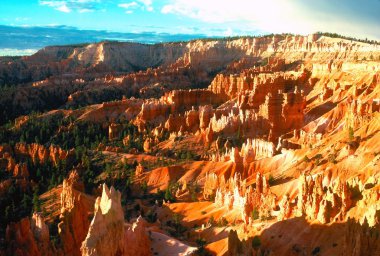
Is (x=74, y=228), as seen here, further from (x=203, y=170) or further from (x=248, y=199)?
(x=203, y=170)

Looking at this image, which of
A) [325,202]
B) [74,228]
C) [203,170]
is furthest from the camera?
[203,170]

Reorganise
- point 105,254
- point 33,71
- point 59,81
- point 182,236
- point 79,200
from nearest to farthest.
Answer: point 105,254 → point 79,200 → point 182,236 → point 59,81 → point 33,71

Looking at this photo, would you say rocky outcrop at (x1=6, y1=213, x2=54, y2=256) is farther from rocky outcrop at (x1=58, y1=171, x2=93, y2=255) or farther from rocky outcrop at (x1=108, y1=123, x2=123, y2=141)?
rocky outcrop at (x1=108, y1=123, x2=123, y2=141)

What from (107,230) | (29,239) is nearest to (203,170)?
(29,239)

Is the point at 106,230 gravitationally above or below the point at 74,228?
above

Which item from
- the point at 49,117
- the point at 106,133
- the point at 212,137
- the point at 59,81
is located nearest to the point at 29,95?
the point at 59,81

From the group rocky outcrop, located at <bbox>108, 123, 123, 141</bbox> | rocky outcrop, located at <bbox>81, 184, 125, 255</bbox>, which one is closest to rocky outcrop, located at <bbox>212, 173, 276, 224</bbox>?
rocky outcrop, located at <bbox>81, 184, 125, 255</bbox>

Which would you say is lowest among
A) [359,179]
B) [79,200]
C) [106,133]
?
[106,133]

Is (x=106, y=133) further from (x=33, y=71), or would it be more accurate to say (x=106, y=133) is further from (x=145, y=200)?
(x=33, y=71)
